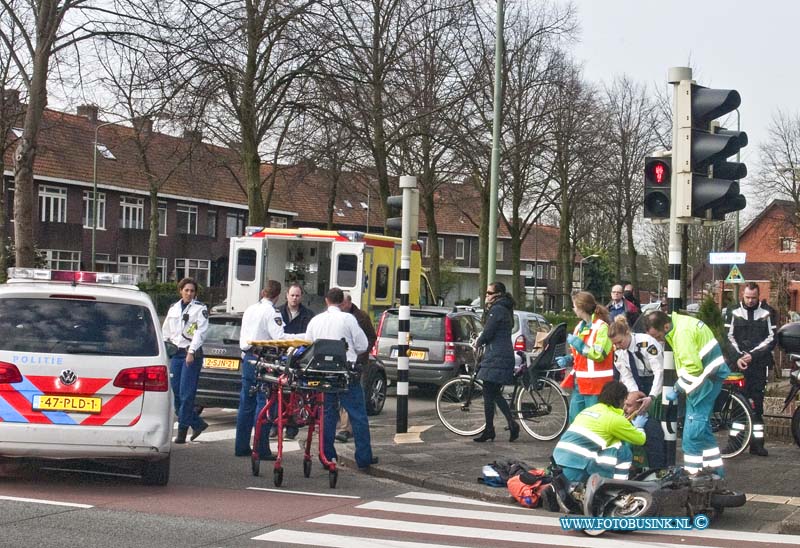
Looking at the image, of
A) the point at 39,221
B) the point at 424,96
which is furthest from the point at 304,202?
the point at 424,96

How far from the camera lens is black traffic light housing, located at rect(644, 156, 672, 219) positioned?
31.2 ft

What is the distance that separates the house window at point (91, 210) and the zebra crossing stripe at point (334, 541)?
47.7 metres

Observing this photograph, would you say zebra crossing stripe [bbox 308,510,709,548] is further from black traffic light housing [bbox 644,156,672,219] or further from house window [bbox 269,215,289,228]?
house window [bbox 269,215,289,228]

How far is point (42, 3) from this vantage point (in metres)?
18.2

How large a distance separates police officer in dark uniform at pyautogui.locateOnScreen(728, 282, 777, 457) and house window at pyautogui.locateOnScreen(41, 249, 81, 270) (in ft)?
137

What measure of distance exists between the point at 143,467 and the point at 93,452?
703 millimetres

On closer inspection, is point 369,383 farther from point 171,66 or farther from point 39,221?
point 39,221

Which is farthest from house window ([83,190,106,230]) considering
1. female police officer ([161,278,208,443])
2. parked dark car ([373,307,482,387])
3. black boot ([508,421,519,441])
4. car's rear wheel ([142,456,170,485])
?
car's rear wheel ([142,456,170,485])

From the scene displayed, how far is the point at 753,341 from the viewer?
42.7ft

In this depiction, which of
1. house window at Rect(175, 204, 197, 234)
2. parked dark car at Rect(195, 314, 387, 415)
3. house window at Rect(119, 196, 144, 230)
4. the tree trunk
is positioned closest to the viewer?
parked dark car at Rect(195, 314, 387, 415)

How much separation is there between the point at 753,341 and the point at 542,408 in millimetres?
2628

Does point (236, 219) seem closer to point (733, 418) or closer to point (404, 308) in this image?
point (404, 308)

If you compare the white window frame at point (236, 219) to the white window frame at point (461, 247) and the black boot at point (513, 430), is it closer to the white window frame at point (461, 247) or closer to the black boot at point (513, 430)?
the white window frame at point (461, 247)

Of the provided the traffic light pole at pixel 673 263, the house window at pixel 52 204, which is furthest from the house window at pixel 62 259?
the traffic light pole at pixel 673 263
